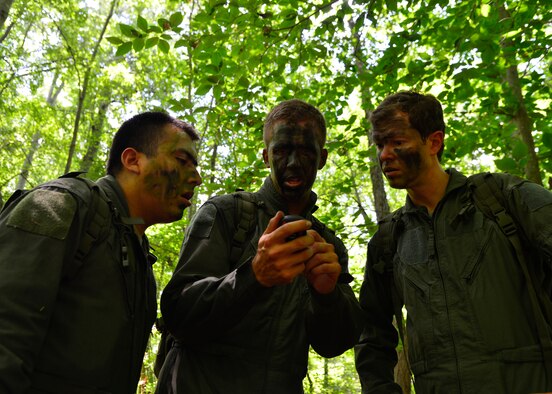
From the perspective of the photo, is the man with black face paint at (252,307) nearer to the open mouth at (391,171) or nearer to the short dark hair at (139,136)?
the short dark hair at (139,136)

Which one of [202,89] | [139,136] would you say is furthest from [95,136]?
[139,136]

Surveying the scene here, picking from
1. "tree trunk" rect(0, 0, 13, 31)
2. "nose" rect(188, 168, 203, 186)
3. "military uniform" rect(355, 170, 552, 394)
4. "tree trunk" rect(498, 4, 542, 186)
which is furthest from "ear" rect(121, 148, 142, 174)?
"tree trunk" rect(0, 0, 13, 31)

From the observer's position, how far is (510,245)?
257 cm

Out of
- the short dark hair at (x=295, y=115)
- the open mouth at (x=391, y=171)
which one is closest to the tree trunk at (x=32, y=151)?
the short dark hair at (x=295, y=115)

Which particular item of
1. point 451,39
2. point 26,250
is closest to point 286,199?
point 26,250

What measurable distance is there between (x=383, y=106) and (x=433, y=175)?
0.70 metres

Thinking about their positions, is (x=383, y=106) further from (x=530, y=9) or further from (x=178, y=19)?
(x=530, y=9)

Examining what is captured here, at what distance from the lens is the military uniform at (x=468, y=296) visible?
91.7 inches

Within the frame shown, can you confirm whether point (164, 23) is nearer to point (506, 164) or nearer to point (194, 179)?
point (194, 179)

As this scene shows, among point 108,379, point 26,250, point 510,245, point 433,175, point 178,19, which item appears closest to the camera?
point 26,250

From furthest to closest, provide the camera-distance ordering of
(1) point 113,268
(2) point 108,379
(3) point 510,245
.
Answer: (3) point 510,245 < (1) point 113,268 < (2) point 108,379

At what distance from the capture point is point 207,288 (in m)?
2.09

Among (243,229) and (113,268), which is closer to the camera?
(113,268)

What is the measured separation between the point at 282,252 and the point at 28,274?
106cm
